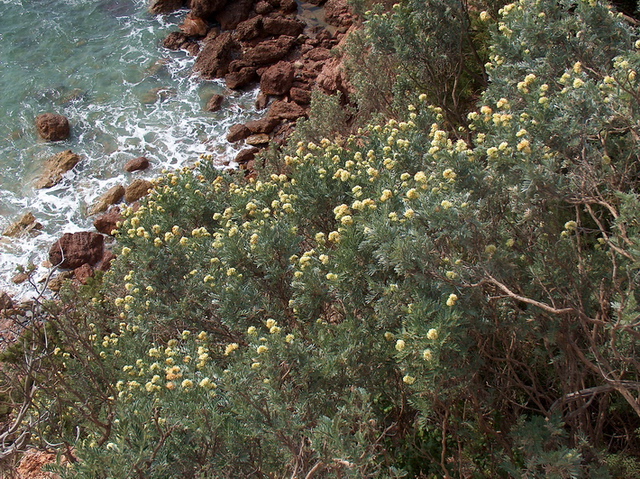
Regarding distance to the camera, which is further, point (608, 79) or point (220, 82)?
point (220, 82)

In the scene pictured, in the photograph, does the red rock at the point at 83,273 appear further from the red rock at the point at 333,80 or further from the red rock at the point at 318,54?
the red rock at the point at 318,54

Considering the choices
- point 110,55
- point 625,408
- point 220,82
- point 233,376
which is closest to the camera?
point 233,376

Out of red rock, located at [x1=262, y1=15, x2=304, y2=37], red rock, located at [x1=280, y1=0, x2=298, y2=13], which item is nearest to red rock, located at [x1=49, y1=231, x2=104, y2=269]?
red rock, located at [x1=262, y1=15, x2=304, y2=37]

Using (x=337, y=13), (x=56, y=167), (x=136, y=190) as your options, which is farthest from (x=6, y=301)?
(x=337, y=13)

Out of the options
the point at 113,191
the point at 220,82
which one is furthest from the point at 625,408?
the point at 220,82

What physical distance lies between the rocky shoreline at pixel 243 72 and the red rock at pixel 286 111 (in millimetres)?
21

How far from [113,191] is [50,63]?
609 centimetres

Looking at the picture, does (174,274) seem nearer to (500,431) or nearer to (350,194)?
(350,194)

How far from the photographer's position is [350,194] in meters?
4.38

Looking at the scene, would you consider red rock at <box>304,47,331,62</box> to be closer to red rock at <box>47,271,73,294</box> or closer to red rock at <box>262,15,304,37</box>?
red rock at <box>262,15,304,37</box>

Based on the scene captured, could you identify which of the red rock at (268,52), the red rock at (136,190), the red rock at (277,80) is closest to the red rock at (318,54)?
the red rock at (268,52)

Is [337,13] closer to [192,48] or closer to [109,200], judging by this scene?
[192,48]

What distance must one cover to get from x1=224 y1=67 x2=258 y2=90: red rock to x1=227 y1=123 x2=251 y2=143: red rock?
1.82 metres

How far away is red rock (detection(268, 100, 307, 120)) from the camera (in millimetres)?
11891
